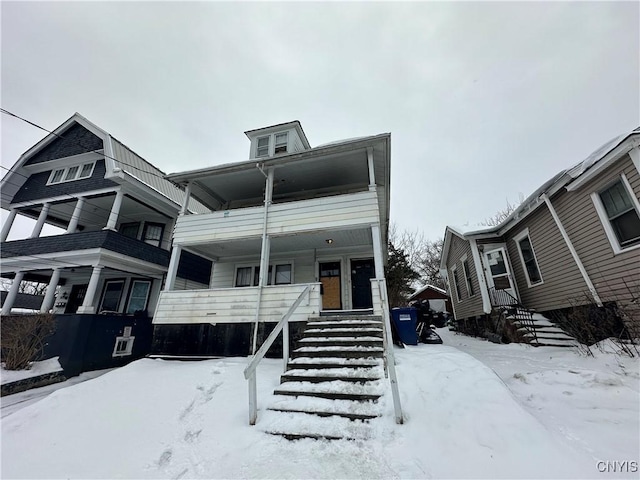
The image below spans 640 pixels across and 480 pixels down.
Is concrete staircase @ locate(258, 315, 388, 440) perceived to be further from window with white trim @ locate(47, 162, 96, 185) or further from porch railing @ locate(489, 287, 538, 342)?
window with white trim @ locate(47, 162, 96, 185)

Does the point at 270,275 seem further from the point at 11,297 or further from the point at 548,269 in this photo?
the point at 11,297

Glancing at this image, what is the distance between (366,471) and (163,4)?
48.8ft

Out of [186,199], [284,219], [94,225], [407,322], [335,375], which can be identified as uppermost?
[94,225]

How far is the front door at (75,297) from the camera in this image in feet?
41.3

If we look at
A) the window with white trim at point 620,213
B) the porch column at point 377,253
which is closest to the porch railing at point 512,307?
the window with white trim at point 620,213

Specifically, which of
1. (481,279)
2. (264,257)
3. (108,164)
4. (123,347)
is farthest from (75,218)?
(481,279)

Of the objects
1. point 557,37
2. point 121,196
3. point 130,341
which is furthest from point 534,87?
point 130,341

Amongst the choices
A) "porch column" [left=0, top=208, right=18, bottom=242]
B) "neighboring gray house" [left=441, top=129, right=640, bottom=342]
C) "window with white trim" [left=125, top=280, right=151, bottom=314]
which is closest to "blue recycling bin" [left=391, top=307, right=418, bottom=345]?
"neighboring gray house" [left=441, top=129, right=640, bottom=342]

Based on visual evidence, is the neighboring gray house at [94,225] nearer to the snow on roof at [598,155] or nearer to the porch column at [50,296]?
the porch column at [50,296]

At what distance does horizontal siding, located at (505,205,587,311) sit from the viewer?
300 inches

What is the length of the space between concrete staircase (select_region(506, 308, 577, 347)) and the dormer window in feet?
36.2

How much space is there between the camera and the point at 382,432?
9.73ft

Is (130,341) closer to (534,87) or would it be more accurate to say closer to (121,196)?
(121,196)

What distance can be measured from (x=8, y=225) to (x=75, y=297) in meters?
4.26
